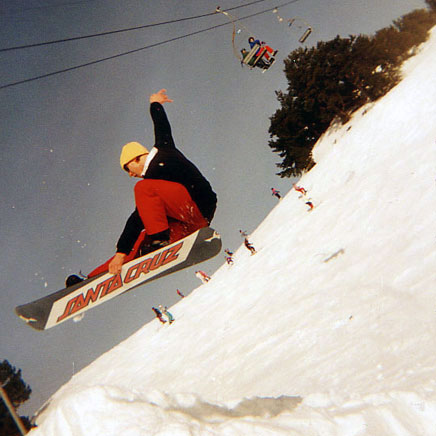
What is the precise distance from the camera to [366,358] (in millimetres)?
3711

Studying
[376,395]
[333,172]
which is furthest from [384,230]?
[333,172]

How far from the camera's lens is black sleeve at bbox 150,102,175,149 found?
3583mm

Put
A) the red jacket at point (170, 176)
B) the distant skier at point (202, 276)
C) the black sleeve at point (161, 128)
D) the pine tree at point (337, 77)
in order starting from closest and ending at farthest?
the red jacket at point (170, 176)
the black sleeve at point (161, 128)
the distant skier at point (202, 276)
the pine tree at point (337, 77)

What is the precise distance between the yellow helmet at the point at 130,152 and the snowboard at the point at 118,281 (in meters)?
1.07

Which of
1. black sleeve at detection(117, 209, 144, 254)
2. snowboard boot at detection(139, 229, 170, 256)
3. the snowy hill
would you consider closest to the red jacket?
black sleeve at detection(117, 209, 144, 254)

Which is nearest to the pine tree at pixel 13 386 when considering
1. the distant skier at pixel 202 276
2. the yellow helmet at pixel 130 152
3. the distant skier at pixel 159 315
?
the distant skier at pixel 159 315

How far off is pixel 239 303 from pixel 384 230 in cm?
583

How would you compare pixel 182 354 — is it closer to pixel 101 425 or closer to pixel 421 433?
pixel 101 425

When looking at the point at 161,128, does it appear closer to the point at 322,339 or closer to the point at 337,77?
the point at 322,339

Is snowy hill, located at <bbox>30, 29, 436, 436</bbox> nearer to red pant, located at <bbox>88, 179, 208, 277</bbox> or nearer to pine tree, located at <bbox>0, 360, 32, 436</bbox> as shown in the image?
red pant, located at <bbox>88, 179, 208, 277</bbox>

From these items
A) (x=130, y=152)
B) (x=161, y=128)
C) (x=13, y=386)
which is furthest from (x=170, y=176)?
(x=13, y=386)

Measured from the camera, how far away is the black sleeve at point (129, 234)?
3.44 m

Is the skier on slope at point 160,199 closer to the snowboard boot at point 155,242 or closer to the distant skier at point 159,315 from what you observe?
the snowboard boot at point 155,242

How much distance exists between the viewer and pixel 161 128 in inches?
144
